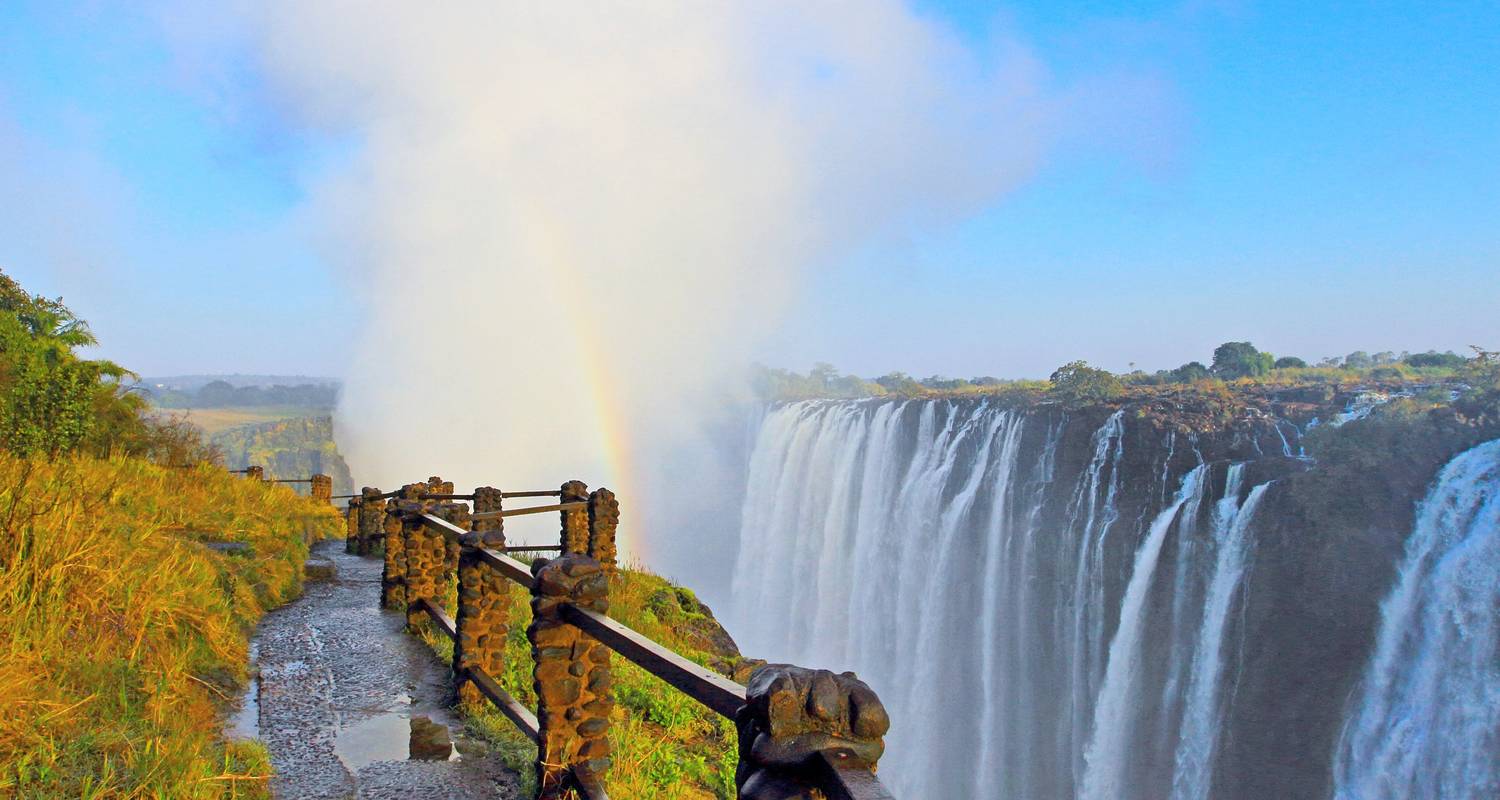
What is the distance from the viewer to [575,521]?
1212 cm

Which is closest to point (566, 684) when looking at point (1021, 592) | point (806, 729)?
point (806, 729)

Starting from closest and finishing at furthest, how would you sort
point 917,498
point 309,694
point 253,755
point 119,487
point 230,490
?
point 253,755 → point 309,694 → point 119,487 → point 230,490 → point 917,498

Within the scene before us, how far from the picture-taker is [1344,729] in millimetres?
17391

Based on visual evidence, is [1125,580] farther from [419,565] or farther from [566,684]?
[566,684]

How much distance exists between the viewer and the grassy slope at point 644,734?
182 inches

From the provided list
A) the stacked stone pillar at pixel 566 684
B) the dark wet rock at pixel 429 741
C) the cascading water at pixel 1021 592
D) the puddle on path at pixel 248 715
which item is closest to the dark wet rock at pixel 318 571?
the puddle on path at pixel 248 715

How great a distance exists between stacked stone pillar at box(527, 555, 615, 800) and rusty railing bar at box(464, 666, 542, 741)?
222 millimetres

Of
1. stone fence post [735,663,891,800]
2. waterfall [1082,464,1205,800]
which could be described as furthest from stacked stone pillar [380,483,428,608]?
waterfall [1082,464,1205,800]

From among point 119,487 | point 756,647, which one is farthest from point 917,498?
point 119,487

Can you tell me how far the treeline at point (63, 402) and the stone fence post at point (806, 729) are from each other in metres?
7.82

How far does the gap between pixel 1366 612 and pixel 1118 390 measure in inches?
396

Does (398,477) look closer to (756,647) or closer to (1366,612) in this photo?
(756,647)

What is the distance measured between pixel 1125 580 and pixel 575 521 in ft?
55.9

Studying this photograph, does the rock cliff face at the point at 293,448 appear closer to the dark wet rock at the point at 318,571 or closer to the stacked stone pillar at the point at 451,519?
the dark wet rock at the point at 318,571
